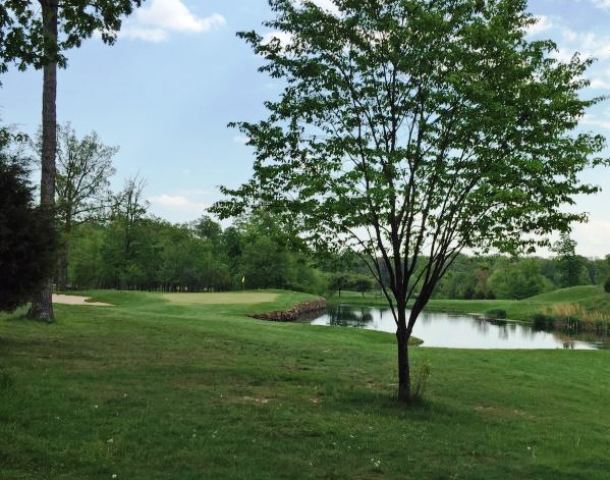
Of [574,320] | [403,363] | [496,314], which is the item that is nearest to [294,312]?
[574,320]

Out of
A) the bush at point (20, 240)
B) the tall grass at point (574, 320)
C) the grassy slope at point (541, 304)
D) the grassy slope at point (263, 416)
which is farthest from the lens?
the grassy slope at point (541, 304)

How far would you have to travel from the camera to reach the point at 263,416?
8555 mm

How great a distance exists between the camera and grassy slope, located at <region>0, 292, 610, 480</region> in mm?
6371

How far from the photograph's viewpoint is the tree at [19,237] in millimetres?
12359

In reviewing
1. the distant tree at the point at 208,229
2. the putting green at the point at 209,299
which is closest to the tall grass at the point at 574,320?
the putting green at the point at 209,299

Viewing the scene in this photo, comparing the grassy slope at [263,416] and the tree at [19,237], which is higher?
the tree at [19,237]

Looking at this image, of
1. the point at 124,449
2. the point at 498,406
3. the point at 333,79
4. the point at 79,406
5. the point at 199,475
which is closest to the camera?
the point at 199,475

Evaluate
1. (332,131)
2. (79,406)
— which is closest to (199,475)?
(79,406)

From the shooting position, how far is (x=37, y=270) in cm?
1307

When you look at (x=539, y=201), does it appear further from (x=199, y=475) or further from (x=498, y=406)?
(x=199, y=475)

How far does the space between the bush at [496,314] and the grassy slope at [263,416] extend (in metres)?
53.0

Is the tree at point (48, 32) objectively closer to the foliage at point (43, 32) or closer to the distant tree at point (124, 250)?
the foliage at point (43, 32)

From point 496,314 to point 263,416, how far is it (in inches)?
2671

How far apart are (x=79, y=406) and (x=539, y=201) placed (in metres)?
8.43
